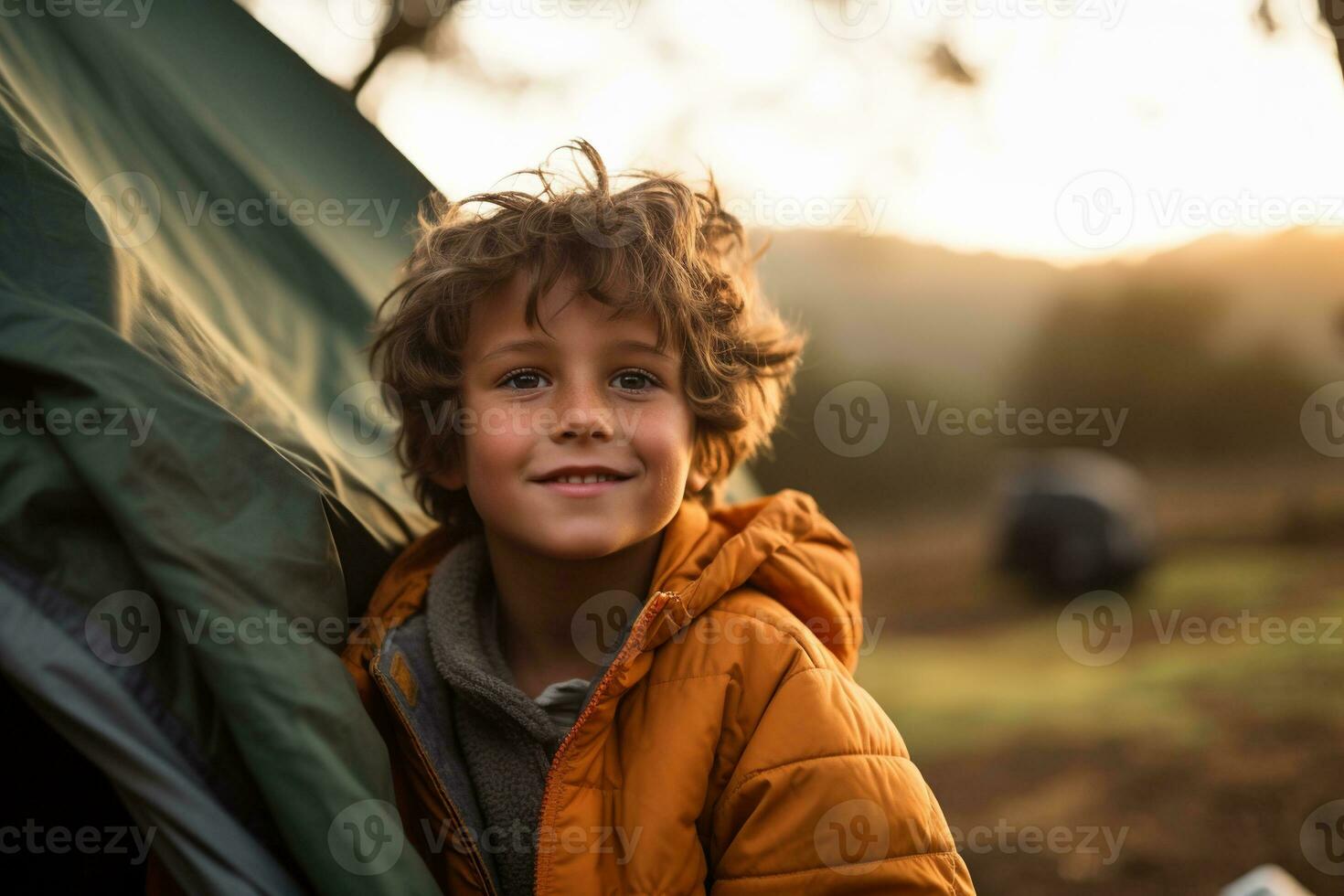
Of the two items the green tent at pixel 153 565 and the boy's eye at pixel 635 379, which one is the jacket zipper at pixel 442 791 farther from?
the boy's eye at pixel 635 379

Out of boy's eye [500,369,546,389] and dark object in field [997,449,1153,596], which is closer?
boy's eye [500,369,546,389]

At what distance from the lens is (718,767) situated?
4.69 ft

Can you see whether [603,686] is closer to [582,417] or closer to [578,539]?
[578,539]

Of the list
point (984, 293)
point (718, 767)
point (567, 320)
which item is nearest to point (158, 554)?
point (567, 320)

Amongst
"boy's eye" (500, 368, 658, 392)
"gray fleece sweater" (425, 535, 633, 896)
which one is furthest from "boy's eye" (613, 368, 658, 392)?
"gray fleece sweater" (425, 535, 633, 896)

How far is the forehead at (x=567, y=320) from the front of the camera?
61.8 inches

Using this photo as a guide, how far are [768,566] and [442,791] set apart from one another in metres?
0.56

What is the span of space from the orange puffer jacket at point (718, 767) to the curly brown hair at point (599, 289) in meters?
0.32

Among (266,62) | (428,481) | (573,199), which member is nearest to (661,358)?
(573,199)

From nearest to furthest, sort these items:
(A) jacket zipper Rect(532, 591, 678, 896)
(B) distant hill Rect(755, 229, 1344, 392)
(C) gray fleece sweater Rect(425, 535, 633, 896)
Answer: (A) jacket zipper Rect(532, 591, 678, 896)
(C) gray fleece sweater Rect(425, 535, 633, 896)
(B) distant hill Rect(755, 229, 1344, 392)

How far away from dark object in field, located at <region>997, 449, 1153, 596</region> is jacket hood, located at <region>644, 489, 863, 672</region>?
5.01 metres

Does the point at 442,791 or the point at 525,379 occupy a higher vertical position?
the point at 525,379

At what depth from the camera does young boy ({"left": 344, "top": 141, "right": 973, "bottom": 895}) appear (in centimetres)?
137

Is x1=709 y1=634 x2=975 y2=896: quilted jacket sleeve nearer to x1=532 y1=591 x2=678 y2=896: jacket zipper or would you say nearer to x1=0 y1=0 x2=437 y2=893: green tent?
x1=532 y1=591 x2=678 y2=896: jacket zipper
